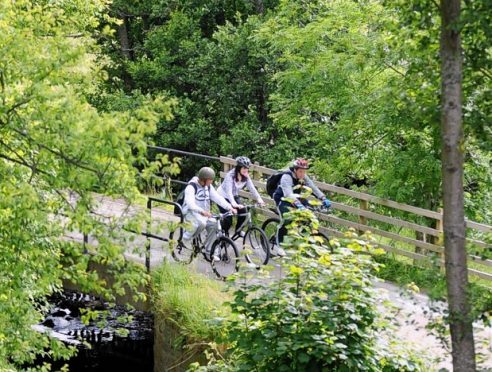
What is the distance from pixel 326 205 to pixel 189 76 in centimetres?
1082

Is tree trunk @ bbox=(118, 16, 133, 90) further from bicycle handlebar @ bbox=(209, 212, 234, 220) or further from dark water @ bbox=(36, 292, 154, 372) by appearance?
bicycle handlebar @ bbox=(209, 212, 234, 220)

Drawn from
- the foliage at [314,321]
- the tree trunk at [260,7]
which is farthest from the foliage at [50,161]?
the tree trunk at [260,7]

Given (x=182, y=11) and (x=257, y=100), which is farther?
(x=182, y=11)

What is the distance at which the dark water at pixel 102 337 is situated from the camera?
58.7 feet

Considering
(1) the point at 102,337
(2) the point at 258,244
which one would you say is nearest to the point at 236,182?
(2) the point at 258,244

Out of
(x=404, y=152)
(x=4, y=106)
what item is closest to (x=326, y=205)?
(x=404, y=152)

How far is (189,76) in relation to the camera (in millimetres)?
24250

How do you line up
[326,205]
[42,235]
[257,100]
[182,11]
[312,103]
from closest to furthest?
[42,235], [326,205], [312,103], [257,100], [182,11]

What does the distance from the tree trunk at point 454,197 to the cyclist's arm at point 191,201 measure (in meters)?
7.19

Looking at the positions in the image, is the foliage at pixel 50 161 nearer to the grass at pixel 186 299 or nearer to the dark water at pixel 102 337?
the grass at pixel 186 299

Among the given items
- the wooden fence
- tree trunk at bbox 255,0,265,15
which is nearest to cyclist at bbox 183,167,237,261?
the wooden fence

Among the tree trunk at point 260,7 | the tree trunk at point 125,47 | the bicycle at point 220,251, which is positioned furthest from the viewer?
the tree trunk at point 125,47

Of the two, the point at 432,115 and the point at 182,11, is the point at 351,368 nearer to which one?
the point at 432,115

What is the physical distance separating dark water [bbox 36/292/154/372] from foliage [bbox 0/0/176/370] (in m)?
7.54
